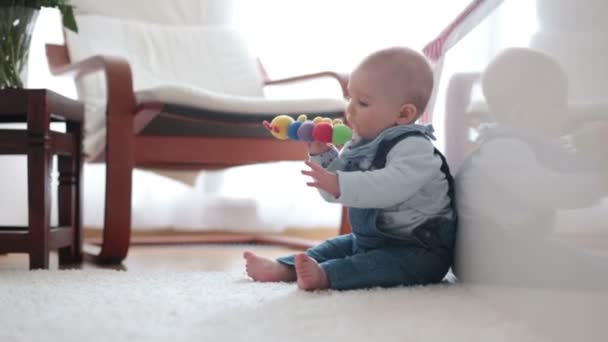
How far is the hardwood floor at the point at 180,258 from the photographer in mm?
1616

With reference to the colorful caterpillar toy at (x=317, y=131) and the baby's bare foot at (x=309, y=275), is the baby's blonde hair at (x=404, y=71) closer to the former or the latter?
the colorful caterpillar toy at (x=317, y=131)

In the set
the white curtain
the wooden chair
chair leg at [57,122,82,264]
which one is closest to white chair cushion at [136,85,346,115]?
the wooden chair

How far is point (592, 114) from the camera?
2.03ft

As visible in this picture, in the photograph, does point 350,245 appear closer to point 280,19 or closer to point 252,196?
point 252,196

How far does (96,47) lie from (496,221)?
5.18ft

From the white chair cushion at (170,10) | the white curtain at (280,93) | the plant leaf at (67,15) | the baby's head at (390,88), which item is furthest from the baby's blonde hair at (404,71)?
the white chair cushion at (170,10)

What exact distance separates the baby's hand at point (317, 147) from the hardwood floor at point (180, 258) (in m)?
0.50

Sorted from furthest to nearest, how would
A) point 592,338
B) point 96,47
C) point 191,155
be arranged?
point 96,47 < point 191,155 < point 592,338

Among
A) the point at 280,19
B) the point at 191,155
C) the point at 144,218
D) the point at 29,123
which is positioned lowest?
the point at 144,218

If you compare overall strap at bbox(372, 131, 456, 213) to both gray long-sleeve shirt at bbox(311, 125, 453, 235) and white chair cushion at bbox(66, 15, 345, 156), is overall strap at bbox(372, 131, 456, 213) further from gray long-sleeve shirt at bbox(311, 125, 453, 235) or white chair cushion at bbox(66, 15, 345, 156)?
white chair cushion at bbox(66, 15, 345, 156)

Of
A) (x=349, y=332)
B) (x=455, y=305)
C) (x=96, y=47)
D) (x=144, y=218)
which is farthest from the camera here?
(x=144, y=218)

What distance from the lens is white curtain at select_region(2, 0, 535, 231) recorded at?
95.3 inches

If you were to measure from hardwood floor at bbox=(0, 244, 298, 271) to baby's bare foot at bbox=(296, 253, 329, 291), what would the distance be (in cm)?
54

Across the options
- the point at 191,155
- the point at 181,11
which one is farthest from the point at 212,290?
the point at 181,11
